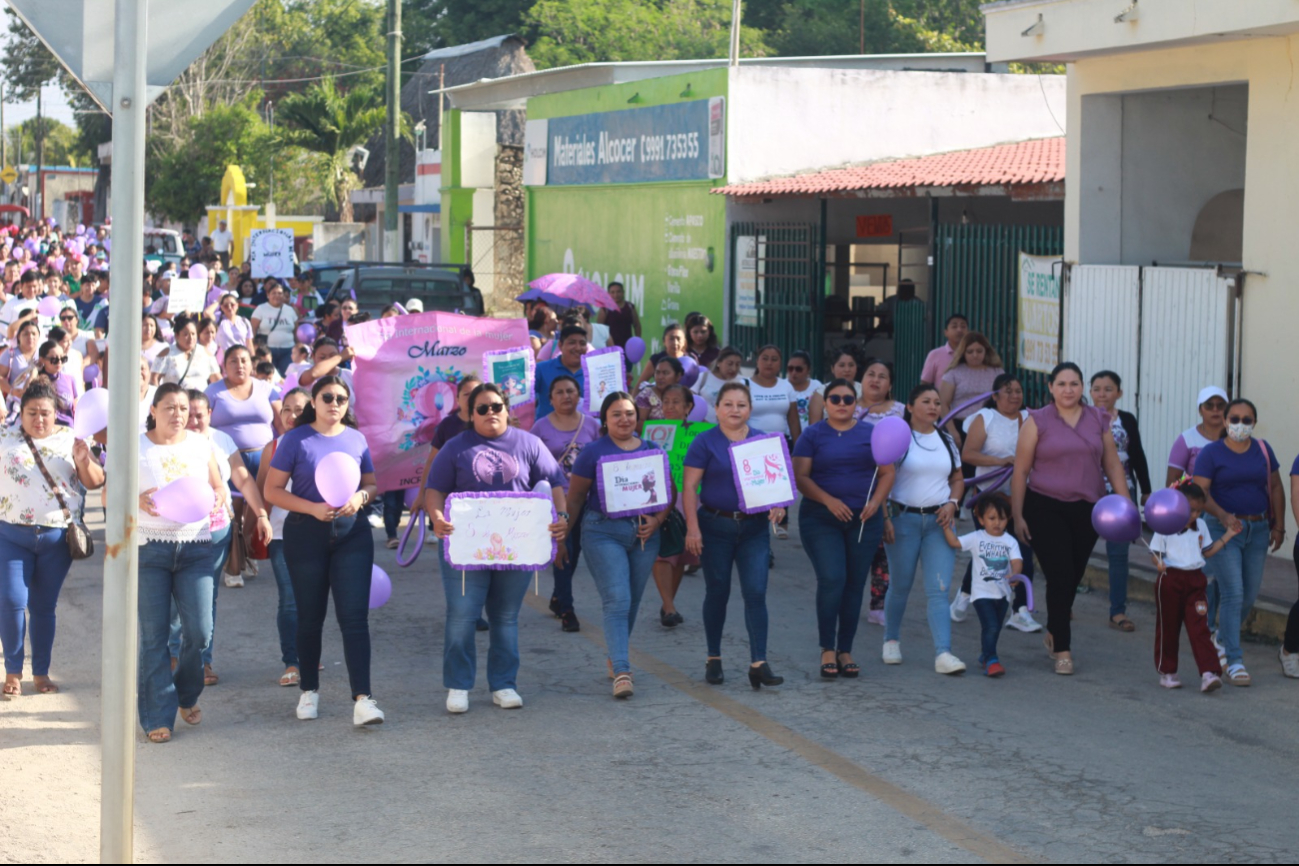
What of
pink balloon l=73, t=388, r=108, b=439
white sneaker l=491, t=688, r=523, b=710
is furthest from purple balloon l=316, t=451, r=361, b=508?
pink balloon l=73, t=388, r=108, b=439

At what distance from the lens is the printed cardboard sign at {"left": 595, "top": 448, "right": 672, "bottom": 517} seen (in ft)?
26.9

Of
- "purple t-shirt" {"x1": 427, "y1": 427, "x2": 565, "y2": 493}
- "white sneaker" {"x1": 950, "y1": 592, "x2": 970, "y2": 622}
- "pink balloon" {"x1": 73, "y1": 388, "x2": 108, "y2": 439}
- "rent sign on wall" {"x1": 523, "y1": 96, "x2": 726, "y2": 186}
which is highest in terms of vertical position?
"rent sign on wall" {"x1": 523, "y1": 96, "x2": 726, "y2": 186}

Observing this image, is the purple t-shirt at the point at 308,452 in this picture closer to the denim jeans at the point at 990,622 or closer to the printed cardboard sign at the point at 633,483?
the printed cardboard sign at the point at 633,483

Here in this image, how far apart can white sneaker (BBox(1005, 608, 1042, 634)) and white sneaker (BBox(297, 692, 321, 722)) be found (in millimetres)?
4428

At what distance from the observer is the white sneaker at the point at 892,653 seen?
885 cm

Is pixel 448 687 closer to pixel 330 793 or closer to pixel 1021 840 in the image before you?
pixel 330 793

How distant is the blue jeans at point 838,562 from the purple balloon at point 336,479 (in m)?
2.47

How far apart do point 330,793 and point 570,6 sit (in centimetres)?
6105

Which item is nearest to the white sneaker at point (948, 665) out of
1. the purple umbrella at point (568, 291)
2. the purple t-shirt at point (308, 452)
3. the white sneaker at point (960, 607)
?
the white sneaker at point (960, 607)

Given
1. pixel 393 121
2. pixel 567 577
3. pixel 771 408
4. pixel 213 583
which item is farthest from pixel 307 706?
pixel 393 121

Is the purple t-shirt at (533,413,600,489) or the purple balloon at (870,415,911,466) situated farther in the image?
the purple t-shirt at (533,413,600,489)

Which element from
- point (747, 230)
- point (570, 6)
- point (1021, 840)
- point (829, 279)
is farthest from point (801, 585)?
point (570, 6)

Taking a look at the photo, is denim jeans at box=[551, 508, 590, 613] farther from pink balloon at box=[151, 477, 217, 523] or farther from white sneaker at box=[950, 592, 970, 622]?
pink balloon at box=[151, 477, 217, 523]

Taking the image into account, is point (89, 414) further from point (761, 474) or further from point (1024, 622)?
point (1024, 622)
